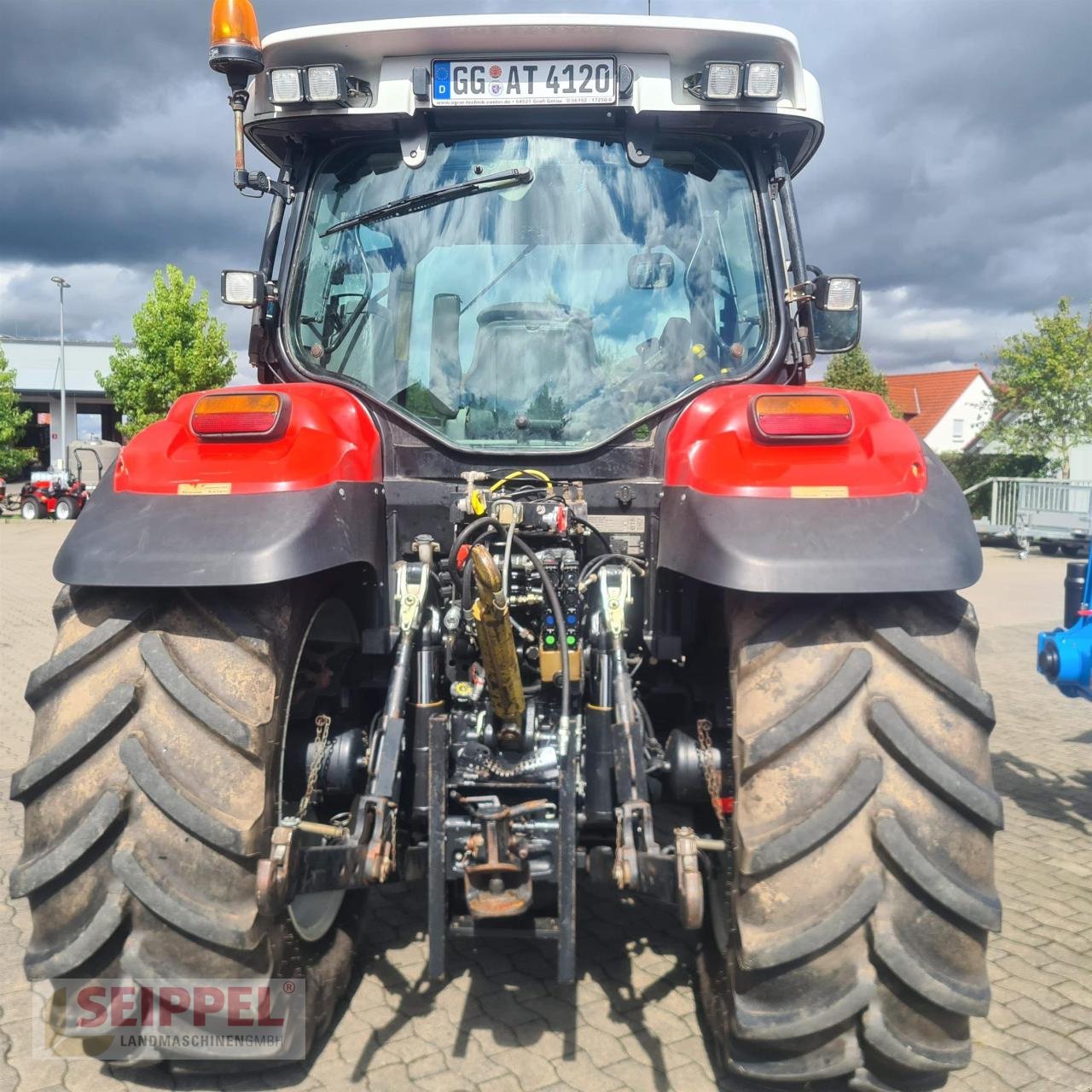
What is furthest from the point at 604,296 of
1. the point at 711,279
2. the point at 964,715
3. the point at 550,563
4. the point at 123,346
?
the point at 123,346

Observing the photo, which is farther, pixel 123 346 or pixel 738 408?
pixel 123 346

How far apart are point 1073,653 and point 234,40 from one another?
13.2 ft

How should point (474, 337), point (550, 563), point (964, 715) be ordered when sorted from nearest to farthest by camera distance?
point (964, 715), point (550, 563), point (474, 337)

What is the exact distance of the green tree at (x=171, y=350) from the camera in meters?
27.7

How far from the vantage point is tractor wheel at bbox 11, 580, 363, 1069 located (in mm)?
2230

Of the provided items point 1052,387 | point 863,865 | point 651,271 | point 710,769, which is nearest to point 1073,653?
point 710,769

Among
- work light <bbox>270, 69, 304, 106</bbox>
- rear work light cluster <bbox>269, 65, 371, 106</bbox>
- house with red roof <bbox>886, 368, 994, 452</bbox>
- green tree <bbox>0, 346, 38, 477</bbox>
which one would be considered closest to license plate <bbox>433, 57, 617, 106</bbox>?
rear work light cluster <bbox>269, 65, 371, 106</bbox>

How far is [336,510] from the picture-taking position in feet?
8.36

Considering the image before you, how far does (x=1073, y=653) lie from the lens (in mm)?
4426

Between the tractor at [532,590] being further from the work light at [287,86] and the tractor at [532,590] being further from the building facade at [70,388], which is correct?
the building facade at [70,388]

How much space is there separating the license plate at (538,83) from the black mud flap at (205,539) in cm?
135

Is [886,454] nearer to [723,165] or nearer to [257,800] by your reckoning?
[723,165]

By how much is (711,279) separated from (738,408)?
0.85m

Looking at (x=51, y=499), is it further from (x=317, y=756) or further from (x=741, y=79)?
(x=741, y=79)
